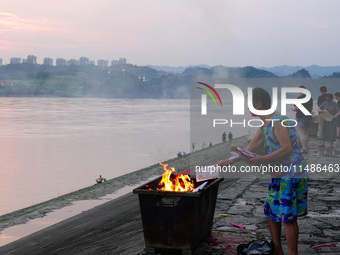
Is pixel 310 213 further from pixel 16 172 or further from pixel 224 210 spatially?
pixel 16 172

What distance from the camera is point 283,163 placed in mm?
4996

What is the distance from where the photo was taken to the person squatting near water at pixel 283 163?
4938 mm

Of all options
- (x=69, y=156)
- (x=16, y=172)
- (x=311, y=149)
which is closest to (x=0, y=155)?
(x=69, y=156)

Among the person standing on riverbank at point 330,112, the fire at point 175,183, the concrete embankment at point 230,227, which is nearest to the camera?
the fire at point 175,183

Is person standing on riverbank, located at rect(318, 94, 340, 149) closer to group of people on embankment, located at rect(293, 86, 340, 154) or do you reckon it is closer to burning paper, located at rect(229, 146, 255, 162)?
group of people on embankment, located at rect(293, 86, 340, 154)

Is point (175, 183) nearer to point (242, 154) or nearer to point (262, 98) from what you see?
point (242, 154)

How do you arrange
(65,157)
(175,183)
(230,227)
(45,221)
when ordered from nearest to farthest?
(175,183), (230,227), (45,221), (65,157)

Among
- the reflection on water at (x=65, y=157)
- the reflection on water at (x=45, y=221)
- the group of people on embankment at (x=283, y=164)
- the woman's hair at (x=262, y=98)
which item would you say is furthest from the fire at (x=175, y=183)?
the reflection on water at (x=65, y=157)

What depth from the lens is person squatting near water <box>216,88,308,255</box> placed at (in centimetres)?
494

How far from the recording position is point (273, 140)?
16.5 feet

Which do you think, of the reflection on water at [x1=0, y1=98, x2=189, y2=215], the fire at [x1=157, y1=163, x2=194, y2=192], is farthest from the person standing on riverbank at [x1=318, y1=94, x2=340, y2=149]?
the reflection on water at [x1=0, y1=98, x2=189, y2=215]

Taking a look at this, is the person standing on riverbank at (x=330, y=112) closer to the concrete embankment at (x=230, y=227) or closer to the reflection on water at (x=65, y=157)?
the concrete embankment at (x=230, y=227)

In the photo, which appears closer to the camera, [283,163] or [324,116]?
[283,163]

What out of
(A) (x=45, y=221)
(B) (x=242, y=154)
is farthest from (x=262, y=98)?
(A) (x=45, y=221)
